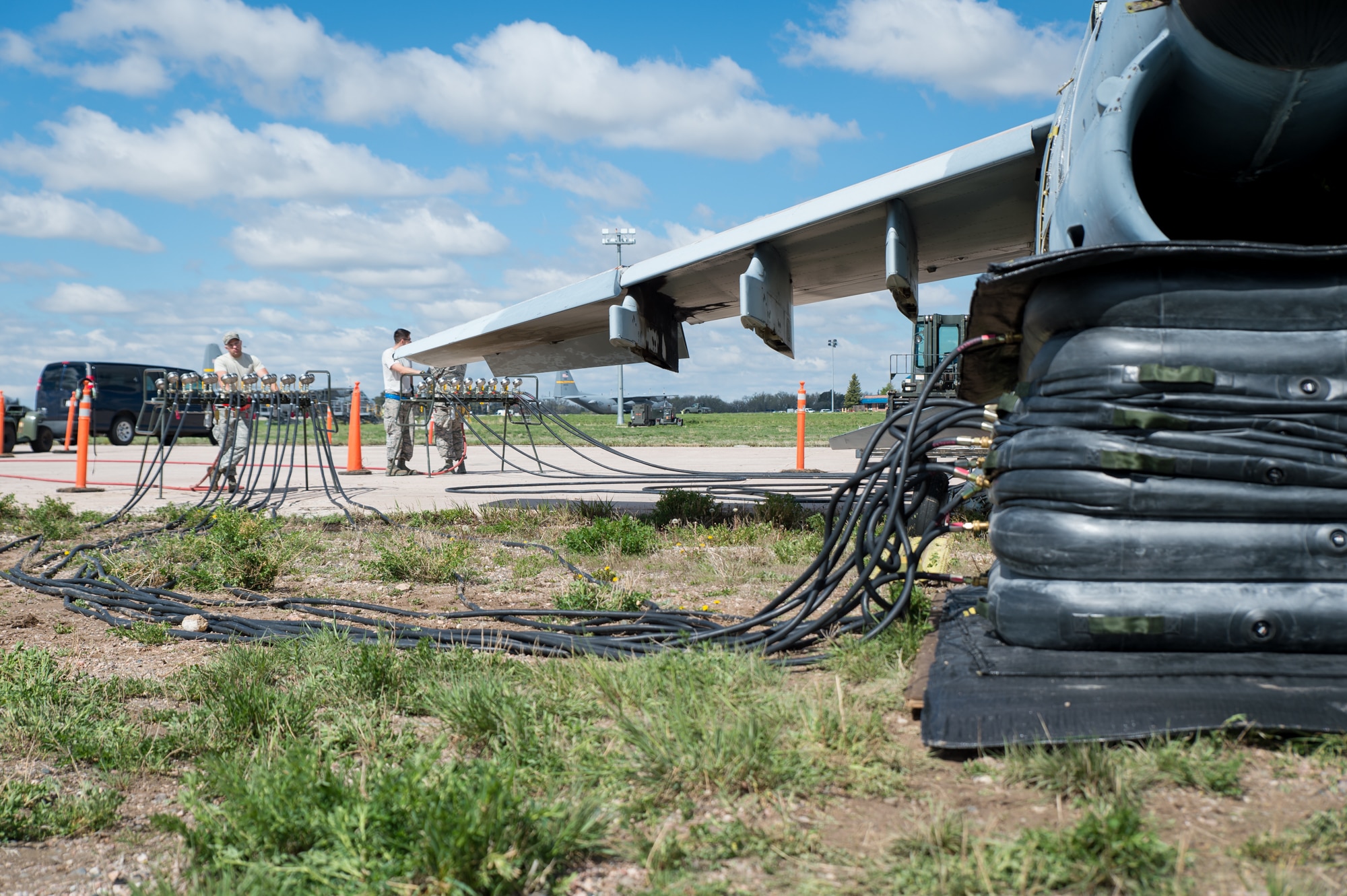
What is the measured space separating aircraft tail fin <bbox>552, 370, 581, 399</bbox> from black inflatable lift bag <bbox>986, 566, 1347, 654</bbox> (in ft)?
236

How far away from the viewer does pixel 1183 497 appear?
2.70 m

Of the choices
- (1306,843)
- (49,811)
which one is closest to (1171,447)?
(1306,843)

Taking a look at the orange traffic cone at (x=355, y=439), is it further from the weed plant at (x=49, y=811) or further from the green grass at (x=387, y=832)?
the green grass at (x=387, y=832)

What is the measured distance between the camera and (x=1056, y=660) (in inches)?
107

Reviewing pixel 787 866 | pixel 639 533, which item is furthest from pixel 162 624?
pixel 787 866

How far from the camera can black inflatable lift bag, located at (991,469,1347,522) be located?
266 cm

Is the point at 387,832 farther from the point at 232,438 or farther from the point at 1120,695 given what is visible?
the point at 232,438

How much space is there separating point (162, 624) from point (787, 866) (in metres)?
3.95

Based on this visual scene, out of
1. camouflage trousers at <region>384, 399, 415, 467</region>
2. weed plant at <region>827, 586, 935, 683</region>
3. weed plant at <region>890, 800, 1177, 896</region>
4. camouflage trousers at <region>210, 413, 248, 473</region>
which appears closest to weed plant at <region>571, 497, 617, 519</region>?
camouflage trousers at <region>210, 413, 248, 473</region>

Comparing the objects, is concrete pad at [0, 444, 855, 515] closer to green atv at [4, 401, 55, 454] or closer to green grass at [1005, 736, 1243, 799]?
green atv at [4, 401, 55, 454]

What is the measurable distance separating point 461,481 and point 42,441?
18.6m

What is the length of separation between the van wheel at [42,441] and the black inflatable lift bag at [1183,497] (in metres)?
29.2

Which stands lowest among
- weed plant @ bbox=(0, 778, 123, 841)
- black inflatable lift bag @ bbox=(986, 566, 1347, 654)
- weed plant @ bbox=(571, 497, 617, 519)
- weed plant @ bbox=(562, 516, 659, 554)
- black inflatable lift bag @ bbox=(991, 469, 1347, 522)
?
weed plant @ bbox=(0, 778, 123, 841)

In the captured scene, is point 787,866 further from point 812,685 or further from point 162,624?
point 162,624
